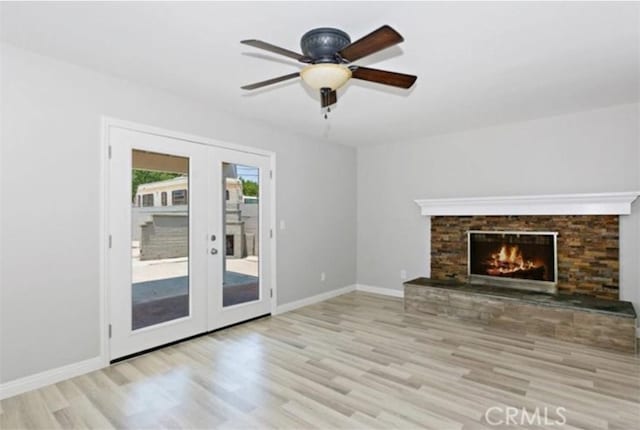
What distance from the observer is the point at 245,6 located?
2.00 meters

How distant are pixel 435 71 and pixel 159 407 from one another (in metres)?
3.23

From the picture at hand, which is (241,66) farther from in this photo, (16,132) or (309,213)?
(309,213)

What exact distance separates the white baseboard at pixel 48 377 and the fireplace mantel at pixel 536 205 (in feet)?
13.6

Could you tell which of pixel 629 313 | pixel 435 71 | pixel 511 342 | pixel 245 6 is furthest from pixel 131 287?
pixel 629 313

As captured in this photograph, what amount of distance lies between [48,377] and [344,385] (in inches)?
87.3

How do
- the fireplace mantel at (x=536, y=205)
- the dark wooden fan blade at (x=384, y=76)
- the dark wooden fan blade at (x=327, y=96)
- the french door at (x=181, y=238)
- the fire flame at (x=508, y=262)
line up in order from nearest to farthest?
the dark wooden fan blade at (x=384, y=76), the dark wooden fan blade at (x=327, y=96), the french door at (x=181, y=238), the fireplace mantel at (x=536, y=205), the fire flame at (x=508, y=262)

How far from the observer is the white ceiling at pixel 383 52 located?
6.71 ft

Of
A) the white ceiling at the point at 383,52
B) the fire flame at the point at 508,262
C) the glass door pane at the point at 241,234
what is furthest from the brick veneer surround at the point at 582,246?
the glass door pane at the point at 241,234

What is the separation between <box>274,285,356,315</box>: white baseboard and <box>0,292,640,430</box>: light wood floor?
824 millimetres

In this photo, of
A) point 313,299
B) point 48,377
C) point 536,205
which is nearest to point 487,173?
point 536,205

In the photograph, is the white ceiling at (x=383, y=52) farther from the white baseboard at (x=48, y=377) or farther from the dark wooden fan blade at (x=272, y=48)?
the white baseboard at (x=48, y=377)

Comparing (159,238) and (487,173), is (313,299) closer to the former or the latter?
(159,238)

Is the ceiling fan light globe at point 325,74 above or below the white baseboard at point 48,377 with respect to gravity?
above

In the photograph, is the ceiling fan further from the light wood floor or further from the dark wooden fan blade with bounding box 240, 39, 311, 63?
the light wood floor
